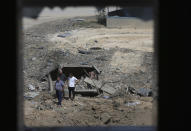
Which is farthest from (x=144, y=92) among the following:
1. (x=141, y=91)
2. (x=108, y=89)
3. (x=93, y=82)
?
(x=93, y=82)

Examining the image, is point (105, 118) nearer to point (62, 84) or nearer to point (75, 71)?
point (62, 84)

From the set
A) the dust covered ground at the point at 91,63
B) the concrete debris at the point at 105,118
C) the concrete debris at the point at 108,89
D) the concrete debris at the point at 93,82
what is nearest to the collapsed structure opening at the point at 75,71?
the dust covered ground at the point at 91,63

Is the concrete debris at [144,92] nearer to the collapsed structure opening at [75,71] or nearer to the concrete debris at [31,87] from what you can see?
the collapsed structure opening at [75,71]

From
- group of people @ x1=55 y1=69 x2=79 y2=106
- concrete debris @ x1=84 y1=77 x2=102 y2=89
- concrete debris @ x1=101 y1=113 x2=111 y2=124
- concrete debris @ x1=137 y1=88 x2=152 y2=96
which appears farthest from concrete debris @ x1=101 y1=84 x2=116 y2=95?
concrete debris @ x1=101 y1=113 x2=111 y2=124

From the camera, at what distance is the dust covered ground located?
46.8 ft

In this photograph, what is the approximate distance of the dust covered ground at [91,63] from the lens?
14.3m

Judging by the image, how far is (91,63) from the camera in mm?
22781

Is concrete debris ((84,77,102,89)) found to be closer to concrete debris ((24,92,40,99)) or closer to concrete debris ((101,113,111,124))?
concrete debris ((24,92,40,99))

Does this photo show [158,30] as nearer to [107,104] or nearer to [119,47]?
[107,104]
